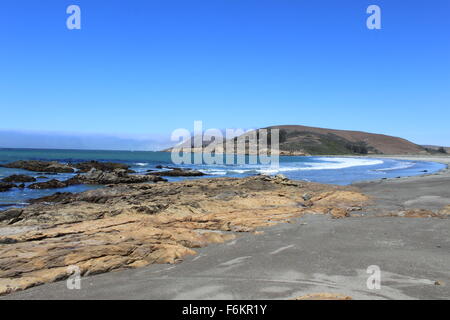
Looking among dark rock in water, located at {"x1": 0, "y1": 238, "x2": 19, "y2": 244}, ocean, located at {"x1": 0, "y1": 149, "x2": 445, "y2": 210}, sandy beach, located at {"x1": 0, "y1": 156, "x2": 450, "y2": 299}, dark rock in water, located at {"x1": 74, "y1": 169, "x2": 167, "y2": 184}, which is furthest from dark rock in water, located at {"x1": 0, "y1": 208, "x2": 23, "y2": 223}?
dark rock in water, located at {"x1": 74, "y1": 169, "x2": 167, "y2": 184}

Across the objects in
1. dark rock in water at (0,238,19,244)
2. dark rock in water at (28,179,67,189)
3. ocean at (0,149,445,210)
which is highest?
dark rock in water at (0,238,19,244)

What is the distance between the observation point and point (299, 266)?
268 inches

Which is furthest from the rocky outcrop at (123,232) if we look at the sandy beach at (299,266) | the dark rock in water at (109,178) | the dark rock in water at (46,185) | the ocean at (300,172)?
the dark rock in water at (109,178)

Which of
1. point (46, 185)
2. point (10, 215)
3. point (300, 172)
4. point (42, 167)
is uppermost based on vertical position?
point (42, 167)

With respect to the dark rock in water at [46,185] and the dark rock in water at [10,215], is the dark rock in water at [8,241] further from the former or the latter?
the dark rock in water at [46,185]

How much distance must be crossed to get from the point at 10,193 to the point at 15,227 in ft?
54.5

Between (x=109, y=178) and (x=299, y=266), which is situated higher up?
(x=299, y=266)

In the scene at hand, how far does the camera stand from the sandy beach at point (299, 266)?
549 centimetres

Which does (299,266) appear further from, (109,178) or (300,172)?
(300,172)

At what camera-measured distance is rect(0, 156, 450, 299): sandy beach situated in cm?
549

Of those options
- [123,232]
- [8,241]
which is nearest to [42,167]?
[8,241]

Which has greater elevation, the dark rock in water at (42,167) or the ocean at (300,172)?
the dark rock in water at (42,167)

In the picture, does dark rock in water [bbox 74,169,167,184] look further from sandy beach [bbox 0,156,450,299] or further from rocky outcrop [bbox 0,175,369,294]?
sandy beach [bbox 0,156,450,299]
